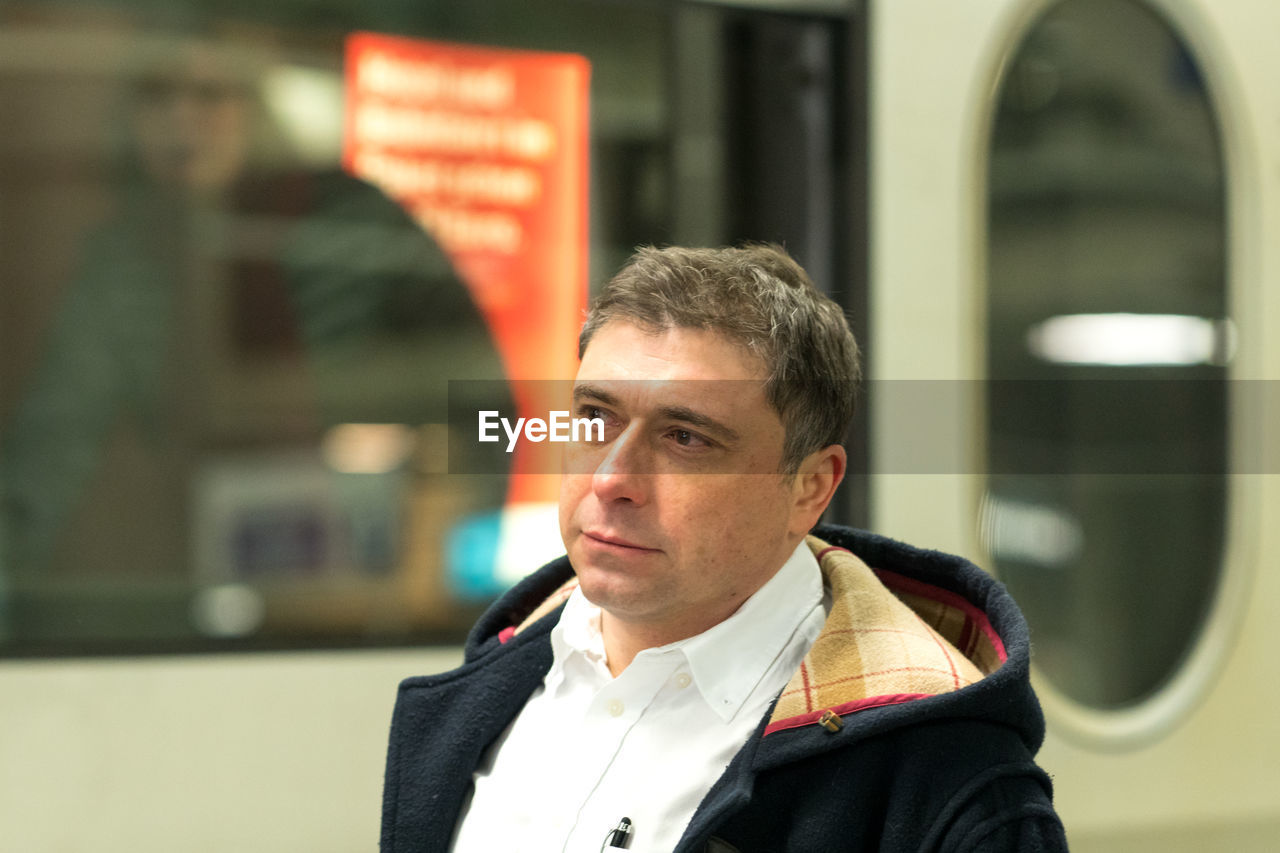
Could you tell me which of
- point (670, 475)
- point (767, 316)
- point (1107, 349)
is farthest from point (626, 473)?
point (1107, 349)

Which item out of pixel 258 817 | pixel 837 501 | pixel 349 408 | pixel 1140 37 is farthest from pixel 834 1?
pixel 258 817

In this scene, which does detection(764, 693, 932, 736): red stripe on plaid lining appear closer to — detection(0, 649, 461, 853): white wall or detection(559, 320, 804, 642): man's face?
detection(559, 320, 804, 642): man's face

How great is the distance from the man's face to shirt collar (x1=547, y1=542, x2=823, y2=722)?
47 mm

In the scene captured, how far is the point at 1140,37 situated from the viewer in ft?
9.05

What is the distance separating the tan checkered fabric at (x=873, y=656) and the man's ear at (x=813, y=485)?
0.07m

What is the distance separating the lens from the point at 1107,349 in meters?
2.74

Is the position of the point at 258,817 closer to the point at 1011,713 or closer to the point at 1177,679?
the point at 1011,713

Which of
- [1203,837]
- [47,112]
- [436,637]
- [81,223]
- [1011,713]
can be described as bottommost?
[1203,837]

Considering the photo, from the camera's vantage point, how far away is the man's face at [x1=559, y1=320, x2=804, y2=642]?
1.33 metres

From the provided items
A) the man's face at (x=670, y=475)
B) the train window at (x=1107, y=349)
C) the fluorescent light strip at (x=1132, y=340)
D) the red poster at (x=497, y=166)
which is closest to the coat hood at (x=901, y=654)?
the man's face at (x=670, y=475)

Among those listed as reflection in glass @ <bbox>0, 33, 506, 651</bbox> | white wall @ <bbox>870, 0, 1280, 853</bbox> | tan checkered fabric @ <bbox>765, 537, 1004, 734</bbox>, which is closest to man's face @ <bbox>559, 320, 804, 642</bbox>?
tan checkered fabric @ <bbox>765, 537, 1004, 734</bbox>

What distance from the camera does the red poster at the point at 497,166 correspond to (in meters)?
2.39

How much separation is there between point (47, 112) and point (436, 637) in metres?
1.17

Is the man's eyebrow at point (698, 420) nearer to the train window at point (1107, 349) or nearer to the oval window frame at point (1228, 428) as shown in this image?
the train window at point (1107, 349)
